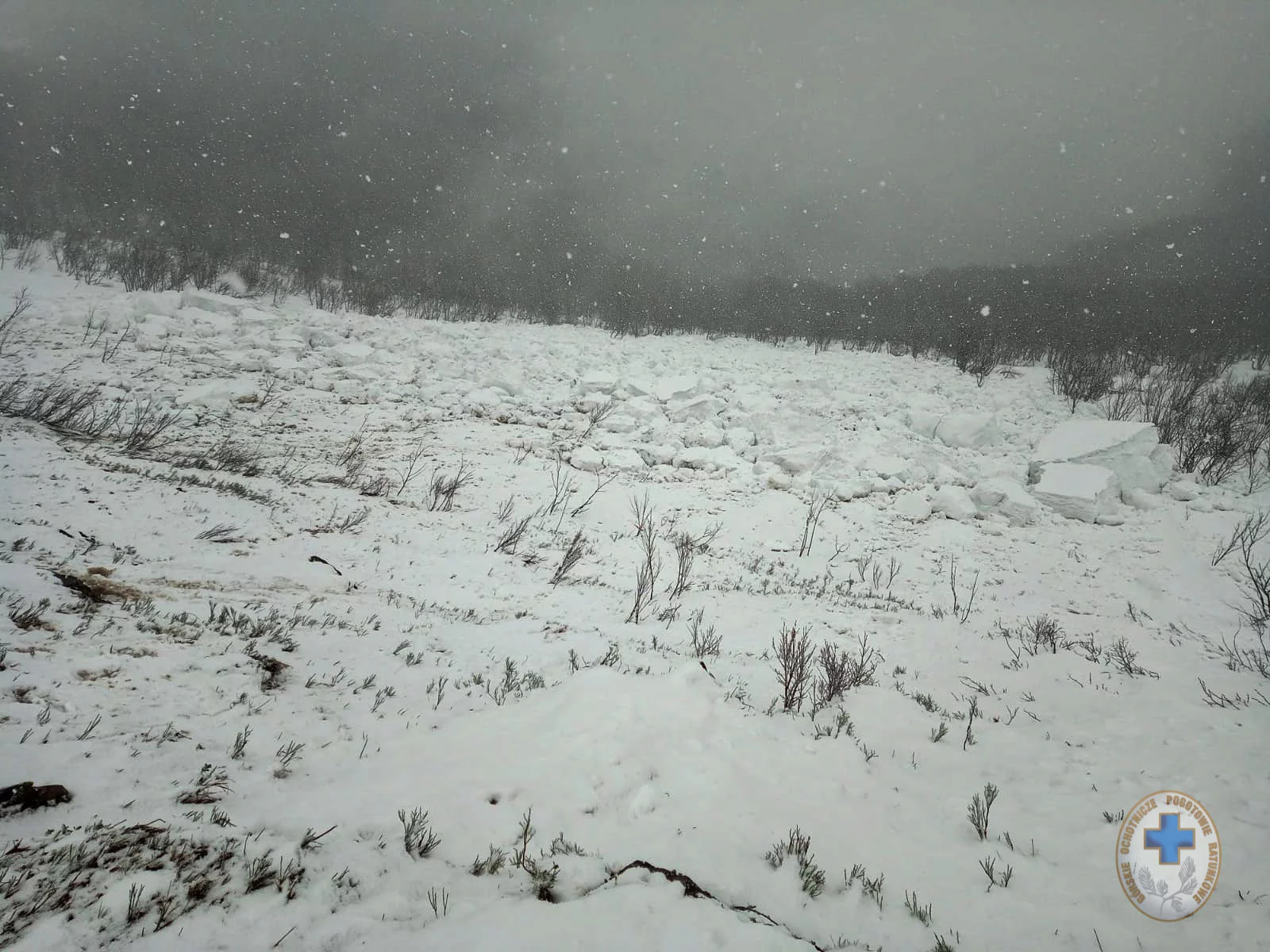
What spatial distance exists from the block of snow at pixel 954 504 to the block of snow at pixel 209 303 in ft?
69.5

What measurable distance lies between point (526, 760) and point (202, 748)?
1.43 metres

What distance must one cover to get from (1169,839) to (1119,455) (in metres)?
13.0

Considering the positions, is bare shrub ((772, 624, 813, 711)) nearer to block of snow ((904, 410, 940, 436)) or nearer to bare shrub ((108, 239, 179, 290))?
block of snow ((904, 410, 940, 436))

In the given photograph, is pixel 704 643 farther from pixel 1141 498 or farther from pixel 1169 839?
pixel 1141 498

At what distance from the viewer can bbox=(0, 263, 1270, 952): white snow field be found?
1677 mm

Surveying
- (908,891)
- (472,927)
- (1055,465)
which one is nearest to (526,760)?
(472,927)

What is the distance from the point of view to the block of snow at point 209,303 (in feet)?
51.9

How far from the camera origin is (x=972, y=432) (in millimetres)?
13734

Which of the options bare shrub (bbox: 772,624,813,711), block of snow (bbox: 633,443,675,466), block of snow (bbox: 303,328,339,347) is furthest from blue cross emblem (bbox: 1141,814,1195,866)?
block of snow (bbox: 303,328,339,347)

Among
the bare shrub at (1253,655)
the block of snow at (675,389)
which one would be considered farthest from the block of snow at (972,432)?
the bare shrub at (1253,655)

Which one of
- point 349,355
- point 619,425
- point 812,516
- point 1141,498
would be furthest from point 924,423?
point 349,355

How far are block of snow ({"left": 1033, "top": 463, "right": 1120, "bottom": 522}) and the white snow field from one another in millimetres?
89

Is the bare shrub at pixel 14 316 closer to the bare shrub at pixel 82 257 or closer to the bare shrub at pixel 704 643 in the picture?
the bare shrub at pixel 82 257

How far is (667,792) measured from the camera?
2.41 metres
